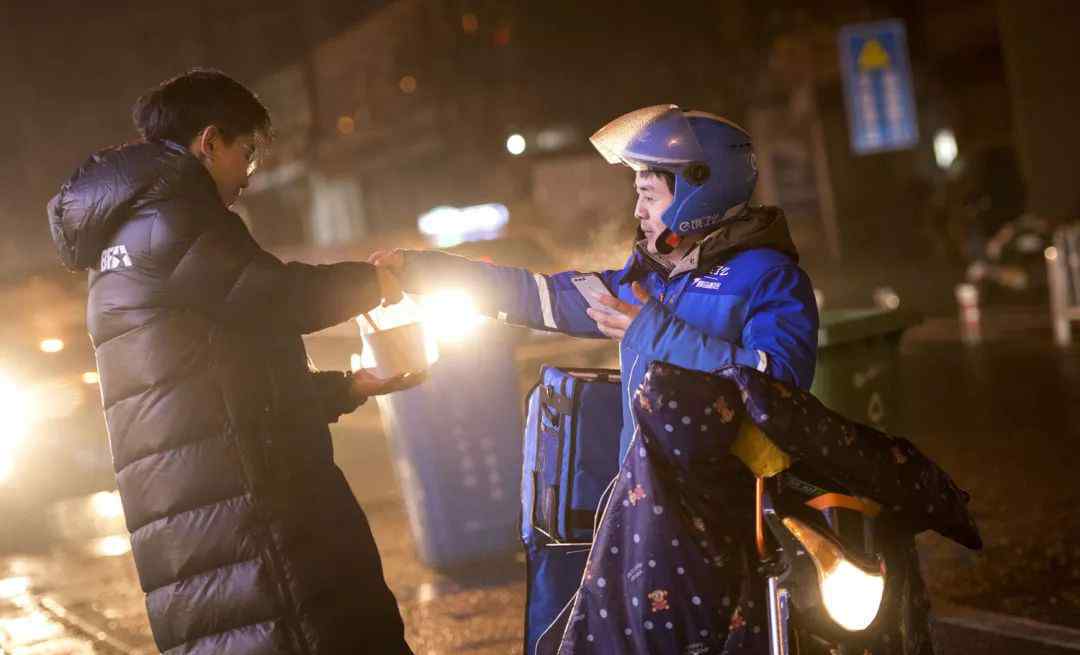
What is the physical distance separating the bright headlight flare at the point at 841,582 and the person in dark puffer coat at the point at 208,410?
114 centimetres

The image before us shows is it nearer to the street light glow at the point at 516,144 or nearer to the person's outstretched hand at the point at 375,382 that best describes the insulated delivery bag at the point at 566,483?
the person's outstretched hand at the point at 375,382

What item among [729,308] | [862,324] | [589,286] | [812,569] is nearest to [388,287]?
[589,286]

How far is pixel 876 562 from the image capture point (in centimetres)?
275

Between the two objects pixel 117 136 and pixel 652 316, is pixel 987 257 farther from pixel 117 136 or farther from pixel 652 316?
pixel 117 136

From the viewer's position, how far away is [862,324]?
17.1ft

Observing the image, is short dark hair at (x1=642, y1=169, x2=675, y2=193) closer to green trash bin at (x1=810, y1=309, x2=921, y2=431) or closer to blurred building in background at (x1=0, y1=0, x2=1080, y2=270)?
green trash bin at (x1=810, y1=309, x2=921, y2=431)

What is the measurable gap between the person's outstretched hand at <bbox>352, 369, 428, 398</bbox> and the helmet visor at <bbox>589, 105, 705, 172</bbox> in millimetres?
925

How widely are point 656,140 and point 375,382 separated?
3.46 ft

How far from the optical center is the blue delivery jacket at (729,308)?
2852 millimetres

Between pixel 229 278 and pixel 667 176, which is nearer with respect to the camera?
pixel 229 278

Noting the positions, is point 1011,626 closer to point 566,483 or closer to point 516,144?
point 566,483

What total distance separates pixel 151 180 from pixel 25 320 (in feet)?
27.8

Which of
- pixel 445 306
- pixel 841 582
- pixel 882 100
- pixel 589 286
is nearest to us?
pixel 841 582

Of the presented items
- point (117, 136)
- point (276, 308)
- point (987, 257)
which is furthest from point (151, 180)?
point (117, 136)
